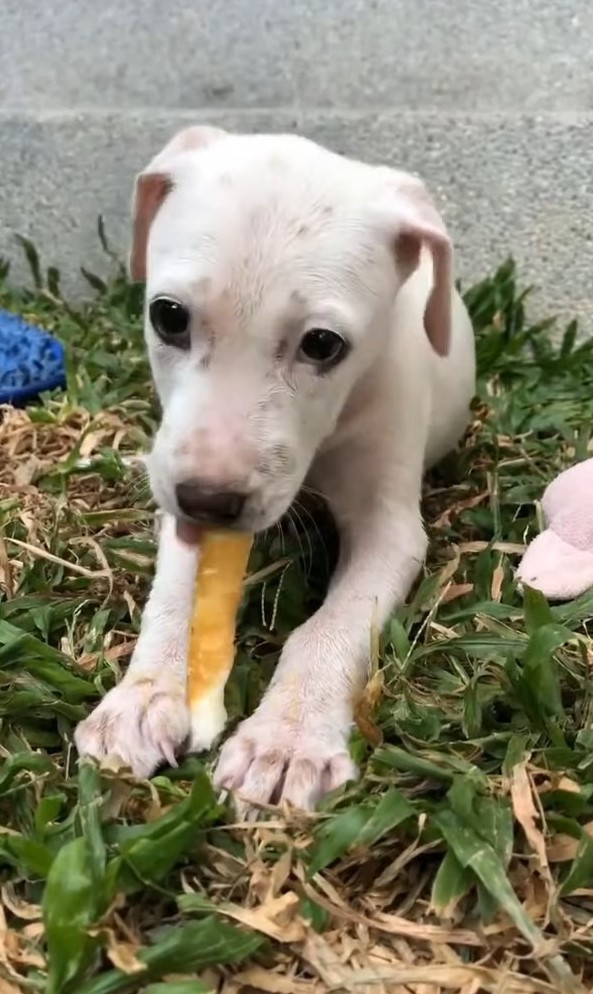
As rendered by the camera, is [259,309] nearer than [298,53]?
Yes

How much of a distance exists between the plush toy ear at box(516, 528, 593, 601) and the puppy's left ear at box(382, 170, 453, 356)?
1.94 feet

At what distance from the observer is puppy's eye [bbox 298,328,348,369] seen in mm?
2229

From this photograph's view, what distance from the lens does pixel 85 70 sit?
5.04 metres

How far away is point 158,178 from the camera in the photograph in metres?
2.57

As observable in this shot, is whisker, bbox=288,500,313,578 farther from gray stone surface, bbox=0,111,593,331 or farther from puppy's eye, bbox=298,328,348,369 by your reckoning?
gray stone surface, bbox=0,111,593,331

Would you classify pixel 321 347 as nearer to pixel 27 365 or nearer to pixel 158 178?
pixel 158 178

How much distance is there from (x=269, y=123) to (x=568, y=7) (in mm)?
1363

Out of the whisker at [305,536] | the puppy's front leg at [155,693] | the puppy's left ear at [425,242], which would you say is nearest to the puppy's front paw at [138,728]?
the puppy's front leg at [155,693]

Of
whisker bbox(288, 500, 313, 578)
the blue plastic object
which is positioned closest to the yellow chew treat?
whisker bbox(288, 500, 313, 578)

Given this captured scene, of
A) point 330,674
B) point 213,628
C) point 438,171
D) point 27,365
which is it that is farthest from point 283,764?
point 438,171

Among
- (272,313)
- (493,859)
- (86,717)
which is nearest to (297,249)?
(272,313)

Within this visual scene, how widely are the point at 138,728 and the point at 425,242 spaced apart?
4.19 feet

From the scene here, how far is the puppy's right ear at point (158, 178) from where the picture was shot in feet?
8.35

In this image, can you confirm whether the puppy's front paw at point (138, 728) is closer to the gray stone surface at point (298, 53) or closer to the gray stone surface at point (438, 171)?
the gray stone surface at point (438, 171)
